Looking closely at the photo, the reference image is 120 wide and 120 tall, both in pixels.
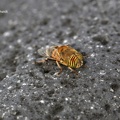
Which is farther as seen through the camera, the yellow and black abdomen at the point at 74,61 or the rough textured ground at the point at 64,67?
the yellow and black abdomen at the point at 74,61

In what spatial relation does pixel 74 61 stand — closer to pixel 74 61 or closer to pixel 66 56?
pixel 74 61

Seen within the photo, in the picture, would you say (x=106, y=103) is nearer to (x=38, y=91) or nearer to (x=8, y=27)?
(x=38, y=91)

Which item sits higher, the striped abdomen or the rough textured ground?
the striped abdomen

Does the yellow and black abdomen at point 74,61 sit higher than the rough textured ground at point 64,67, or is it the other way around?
the yellow and black abdomen at point 74,61

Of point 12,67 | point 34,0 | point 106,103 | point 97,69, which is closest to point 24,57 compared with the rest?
point 12,67

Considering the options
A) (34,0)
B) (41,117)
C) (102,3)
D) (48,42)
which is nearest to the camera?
(41,117)

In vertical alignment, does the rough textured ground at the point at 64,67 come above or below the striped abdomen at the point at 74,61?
below

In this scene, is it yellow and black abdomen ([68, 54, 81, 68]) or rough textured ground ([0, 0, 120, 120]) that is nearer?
rough textured ground ([0, 0, 120, 120])

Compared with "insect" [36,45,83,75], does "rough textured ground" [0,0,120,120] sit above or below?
below

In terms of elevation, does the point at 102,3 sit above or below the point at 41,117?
above
